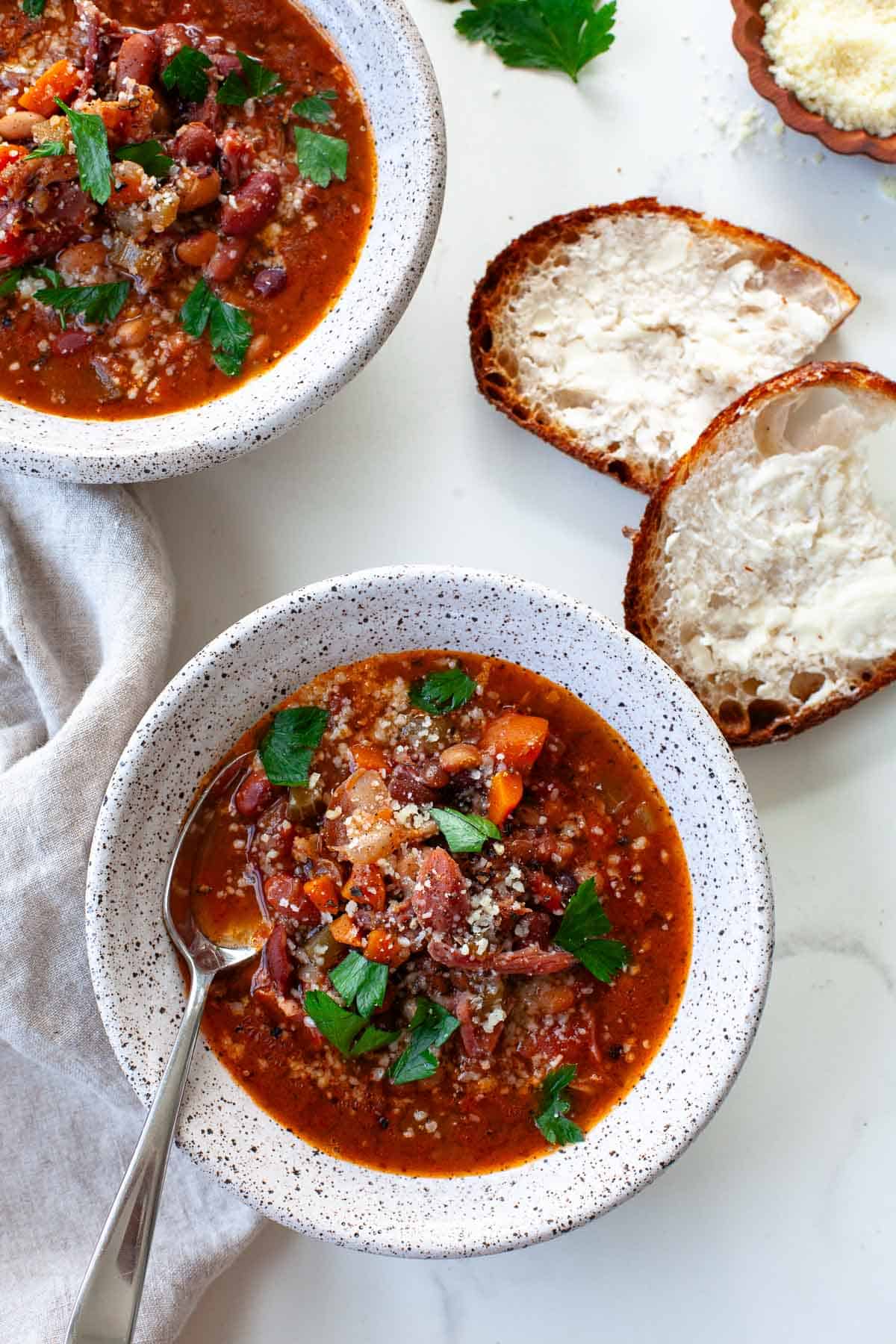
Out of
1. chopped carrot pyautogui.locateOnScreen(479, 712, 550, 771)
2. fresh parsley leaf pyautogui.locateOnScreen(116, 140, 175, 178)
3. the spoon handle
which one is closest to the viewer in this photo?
the spoon handle

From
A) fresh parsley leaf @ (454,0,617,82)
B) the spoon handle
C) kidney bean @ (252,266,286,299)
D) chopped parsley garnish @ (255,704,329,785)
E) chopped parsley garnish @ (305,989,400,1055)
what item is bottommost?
the spoon handle

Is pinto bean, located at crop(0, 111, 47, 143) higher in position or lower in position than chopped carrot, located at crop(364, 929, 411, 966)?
higher

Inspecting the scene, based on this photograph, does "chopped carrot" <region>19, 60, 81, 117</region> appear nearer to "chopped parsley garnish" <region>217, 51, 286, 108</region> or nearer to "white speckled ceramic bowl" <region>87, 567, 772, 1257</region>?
"chopped parsley garnish" <region>217, 51, 286, 108</region>

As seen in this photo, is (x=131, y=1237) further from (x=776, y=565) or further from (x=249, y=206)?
(x=249, y=206)

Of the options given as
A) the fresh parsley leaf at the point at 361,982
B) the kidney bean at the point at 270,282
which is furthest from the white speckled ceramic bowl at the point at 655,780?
the kidney bean at the point at 270,282

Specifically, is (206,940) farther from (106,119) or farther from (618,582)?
(106,119)

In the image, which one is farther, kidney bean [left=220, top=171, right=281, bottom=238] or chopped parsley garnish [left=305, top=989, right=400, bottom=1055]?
kidney bean [left=220, top=171, right=281, bottom=238]

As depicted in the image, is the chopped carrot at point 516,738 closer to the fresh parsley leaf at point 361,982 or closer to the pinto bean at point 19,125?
the fresh parsley leaf at point 361,982

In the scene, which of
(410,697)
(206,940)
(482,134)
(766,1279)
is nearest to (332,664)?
(410,697)

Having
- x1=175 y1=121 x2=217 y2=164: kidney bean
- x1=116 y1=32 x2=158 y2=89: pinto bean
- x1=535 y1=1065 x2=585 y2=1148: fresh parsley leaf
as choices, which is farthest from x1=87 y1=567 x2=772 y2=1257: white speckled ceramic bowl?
x1=116 y1=32 x2=158 y2=89: pinto bean
